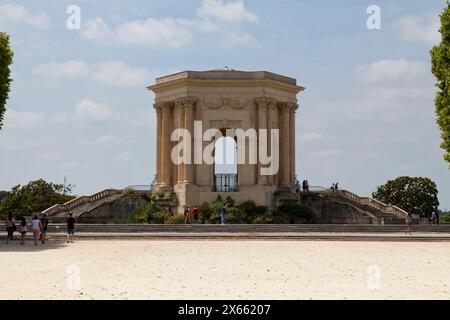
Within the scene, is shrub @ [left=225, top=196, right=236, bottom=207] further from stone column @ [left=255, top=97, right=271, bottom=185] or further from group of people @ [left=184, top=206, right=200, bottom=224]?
stone column @ [left=255, top=97, right=271, bottom=185]

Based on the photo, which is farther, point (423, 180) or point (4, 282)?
point (423, 180)

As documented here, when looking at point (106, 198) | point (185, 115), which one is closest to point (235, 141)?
point (185, 115)

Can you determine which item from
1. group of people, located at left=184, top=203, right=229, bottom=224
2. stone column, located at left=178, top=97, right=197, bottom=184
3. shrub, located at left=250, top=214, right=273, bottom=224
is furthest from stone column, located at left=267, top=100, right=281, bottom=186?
stone column, located at left=178, top=97, right=197, bottom=184

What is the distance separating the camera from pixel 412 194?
282 ft

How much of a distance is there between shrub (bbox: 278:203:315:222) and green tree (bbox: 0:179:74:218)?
122 ft

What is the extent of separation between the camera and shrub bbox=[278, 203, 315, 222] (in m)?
50.1

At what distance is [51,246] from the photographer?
29.5 metres

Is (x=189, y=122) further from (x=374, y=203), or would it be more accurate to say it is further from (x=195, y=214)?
(x=374, y=203)

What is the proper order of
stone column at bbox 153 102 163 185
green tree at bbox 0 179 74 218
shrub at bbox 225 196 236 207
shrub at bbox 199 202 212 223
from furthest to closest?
1. green tree at bbox 0 179 74 218
2. stone column at bbox 153 102 163 185
3. shrub at bbox 225 196 236 207
4. shrub at bbox 199 202 212 223

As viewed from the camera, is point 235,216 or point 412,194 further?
point 412,194

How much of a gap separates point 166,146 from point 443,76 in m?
24.0

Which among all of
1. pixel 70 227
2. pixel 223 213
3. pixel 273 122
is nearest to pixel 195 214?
pixel 223 213
